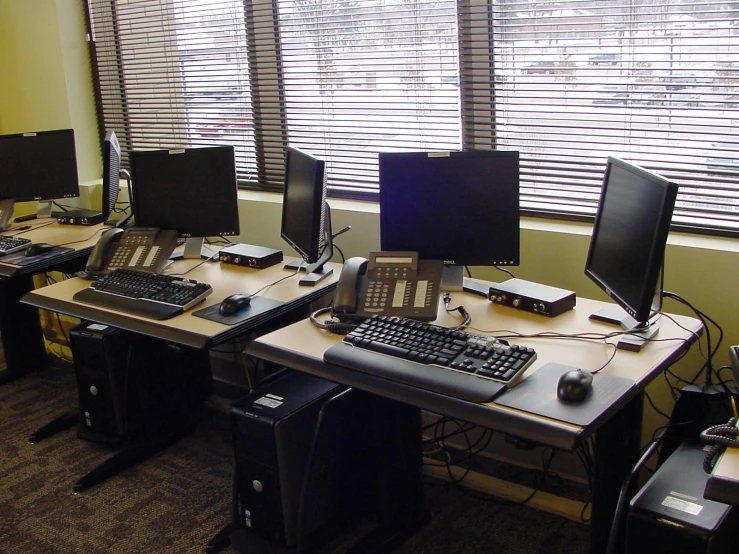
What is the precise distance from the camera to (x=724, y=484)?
4.43 ft

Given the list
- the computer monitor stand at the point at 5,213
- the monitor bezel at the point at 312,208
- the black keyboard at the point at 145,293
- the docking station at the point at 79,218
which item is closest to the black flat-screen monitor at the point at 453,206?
the monitor bezel at the point at 312,208

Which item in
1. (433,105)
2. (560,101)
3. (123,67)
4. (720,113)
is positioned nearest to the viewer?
(720,113)

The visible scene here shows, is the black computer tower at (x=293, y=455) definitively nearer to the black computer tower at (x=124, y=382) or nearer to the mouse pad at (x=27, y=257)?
the black computer tower at (x=124, y=382)

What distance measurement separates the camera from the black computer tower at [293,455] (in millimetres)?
2301

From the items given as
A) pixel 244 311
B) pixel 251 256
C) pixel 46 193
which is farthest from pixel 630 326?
pixel 46 193

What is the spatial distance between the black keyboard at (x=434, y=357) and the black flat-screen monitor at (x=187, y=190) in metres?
1.10

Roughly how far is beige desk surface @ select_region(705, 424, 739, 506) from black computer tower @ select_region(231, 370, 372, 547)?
3.88 feet

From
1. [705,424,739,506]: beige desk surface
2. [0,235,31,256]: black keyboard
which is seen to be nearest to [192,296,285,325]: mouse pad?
[0,235,31,256]: black keyboard

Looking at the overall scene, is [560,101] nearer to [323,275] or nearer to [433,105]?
[433,105]

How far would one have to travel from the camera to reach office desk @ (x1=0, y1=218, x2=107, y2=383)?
3.46m

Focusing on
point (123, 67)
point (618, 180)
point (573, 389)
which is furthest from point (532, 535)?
point (123, 67)

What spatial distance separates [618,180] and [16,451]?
2.56m

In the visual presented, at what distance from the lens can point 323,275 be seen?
8.89 ft

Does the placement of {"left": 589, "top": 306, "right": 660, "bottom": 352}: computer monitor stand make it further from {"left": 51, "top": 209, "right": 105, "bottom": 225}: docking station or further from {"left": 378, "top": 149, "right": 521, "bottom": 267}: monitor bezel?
{"left": 51, "top": 209, "right": 105, "bottom": 225}: docking station
